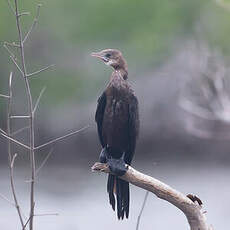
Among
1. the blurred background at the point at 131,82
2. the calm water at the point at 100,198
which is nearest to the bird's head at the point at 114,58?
the calm water at the point at 100,198

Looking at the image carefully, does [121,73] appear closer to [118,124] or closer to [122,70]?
[122,70]

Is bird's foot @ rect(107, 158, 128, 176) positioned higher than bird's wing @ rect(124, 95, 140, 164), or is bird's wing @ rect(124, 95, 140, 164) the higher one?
bird's wing @ rect(124, 95, 140, 164)

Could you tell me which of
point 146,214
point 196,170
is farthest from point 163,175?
point 146,214

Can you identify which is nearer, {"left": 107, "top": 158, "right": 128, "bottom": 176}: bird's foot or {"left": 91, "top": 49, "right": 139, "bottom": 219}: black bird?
{"left": 107, "top": 158, "right": 128, "bottom": 176}: bird's foot

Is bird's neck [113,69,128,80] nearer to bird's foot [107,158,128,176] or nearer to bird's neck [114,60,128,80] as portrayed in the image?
bird's neck [114,60,128,80]

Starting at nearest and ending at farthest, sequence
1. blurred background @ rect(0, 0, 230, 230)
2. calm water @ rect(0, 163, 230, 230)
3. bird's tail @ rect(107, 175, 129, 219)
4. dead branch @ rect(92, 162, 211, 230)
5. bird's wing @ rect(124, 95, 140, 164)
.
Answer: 1. dead branch @ rect(92, 162, 211, 230)
2. bird's tail @ rect(107, 175, 129, 219)
3. bird's wing @ rect(124, 95, 140, 164)
4. calm water @ rect(0, 163, 230, 230)
5. blurred background @ rect(0, 0, 230, 230)

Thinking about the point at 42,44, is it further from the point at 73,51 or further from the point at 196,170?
the point at 196,170

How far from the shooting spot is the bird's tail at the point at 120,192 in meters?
4.70

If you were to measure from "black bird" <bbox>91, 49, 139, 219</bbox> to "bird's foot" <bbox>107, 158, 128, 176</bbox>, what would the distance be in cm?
5

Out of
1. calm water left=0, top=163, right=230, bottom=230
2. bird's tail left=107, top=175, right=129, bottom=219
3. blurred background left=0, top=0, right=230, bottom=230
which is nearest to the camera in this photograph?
bird's tail left=107, top=175, right=129, bottom=219

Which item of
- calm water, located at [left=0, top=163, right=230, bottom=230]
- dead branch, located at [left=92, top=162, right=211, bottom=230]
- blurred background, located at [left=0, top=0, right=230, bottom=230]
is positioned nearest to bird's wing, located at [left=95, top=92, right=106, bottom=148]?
dead branch, located at [left=92, top=162, right=211, bottom=230]

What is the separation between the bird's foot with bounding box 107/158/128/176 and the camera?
4.55 m

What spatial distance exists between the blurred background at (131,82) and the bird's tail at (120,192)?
24.2 ft

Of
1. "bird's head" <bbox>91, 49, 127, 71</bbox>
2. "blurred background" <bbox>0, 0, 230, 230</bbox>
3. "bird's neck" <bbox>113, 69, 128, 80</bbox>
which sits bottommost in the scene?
"blurred background" <bbox>0, 0, 230, 230</bbox>
